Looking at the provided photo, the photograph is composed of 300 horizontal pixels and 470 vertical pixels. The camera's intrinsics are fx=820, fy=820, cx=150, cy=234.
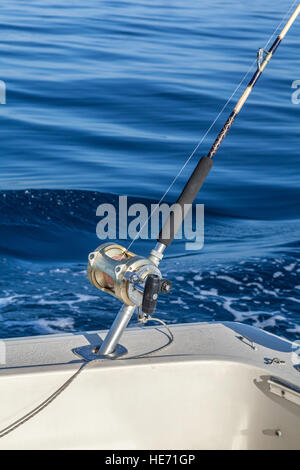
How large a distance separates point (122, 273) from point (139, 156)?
5.10m

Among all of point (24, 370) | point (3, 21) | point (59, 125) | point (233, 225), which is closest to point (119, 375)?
point (24, 370)

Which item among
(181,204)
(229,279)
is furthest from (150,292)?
(229,279)

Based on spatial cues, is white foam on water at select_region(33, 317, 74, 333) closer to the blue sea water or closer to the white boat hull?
the blue sea water

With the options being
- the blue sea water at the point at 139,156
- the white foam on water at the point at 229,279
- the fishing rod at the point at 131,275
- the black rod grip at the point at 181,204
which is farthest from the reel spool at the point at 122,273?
the white foam on water at the point at 229,279

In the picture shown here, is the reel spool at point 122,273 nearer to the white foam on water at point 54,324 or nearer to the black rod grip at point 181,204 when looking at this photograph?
the black rod grip at point 181,204

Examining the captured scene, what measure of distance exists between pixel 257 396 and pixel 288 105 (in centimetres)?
720

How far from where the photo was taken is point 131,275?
193 centimetres

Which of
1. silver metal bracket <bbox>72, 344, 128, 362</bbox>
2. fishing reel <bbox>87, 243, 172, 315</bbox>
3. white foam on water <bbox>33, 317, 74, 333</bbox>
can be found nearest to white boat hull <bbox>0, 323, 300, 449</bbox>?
silver metal bracket <bbox>72, 344, 128, 362</bbox>

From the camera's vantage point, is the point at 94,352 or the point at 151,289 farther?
the point at 94,352

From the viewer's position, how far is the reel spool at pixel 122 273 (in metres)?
1.92

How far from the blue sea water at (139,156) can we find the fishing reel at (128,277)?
1891 millimetres

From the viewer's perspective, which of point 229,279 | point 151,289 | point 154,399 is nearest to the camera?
point 151,289

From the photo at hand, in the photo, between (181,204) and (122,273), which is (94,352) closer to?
(122,273)

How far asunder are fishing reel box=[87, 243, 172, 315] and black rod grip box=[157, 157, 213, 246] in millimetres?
69
